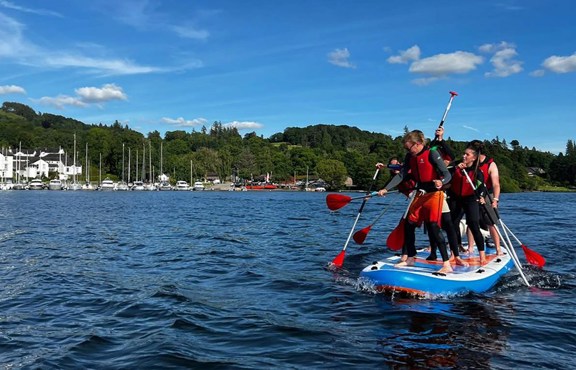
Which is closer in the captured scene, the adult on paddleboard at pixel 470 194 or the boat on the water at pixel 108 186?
the adult on paddleboard at pixel 470 194

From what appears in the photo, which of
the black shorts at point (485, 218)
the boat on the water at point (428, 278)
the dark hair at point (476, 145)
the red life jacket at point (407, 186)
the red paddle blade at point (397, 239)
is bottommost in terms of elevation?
the boat on the water at point (428, 278)

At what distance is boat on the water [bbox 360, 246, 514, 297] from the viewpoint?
9281 mm

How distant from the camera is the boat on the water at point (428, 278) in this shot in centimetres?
928

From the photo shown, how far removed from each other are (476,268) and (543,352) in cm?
371

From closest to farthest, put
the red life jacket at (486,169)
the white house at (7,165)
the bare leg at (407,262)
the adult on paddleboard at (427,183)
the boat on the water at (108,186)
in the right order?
the adult on paddleboard at (427,183), the bare leg at (407,262), the red life jacket at (486,169), the boat on the water at (108,186), the white house at (7,165)

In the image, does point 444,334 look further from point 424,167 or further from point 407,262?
point 424,167

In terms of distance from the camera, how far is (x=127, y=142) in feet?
458

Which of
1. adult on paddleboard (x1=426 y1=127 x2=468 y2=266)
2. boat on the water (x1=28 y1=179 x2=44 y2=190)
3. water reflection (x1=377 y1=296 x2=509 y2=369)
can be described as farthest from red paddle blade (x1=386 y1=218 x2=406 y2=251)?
boat on the water (x1=28 y1=179 x2=44 y2=190)

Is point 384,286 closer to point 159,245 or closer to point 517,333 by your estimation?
point 517,333

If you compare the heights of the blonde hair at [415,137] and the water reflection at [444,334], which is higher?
the blonde hair at [415,137]

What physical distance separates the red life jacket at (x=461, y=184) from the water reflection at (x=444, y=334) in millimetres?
2540

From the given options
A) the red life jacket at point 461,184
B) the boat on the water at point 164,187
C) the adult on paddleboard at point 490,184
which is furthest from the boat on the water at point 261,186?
the red life jacket at point 461,184

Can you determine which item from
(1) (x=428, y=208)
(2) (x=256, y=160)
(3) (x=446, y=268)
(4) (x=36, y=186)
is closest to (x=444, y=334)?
(3) (x=446, y=268)

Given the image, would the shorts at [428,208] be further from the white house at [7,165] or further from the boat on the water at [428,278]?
the white house at [7,165]
